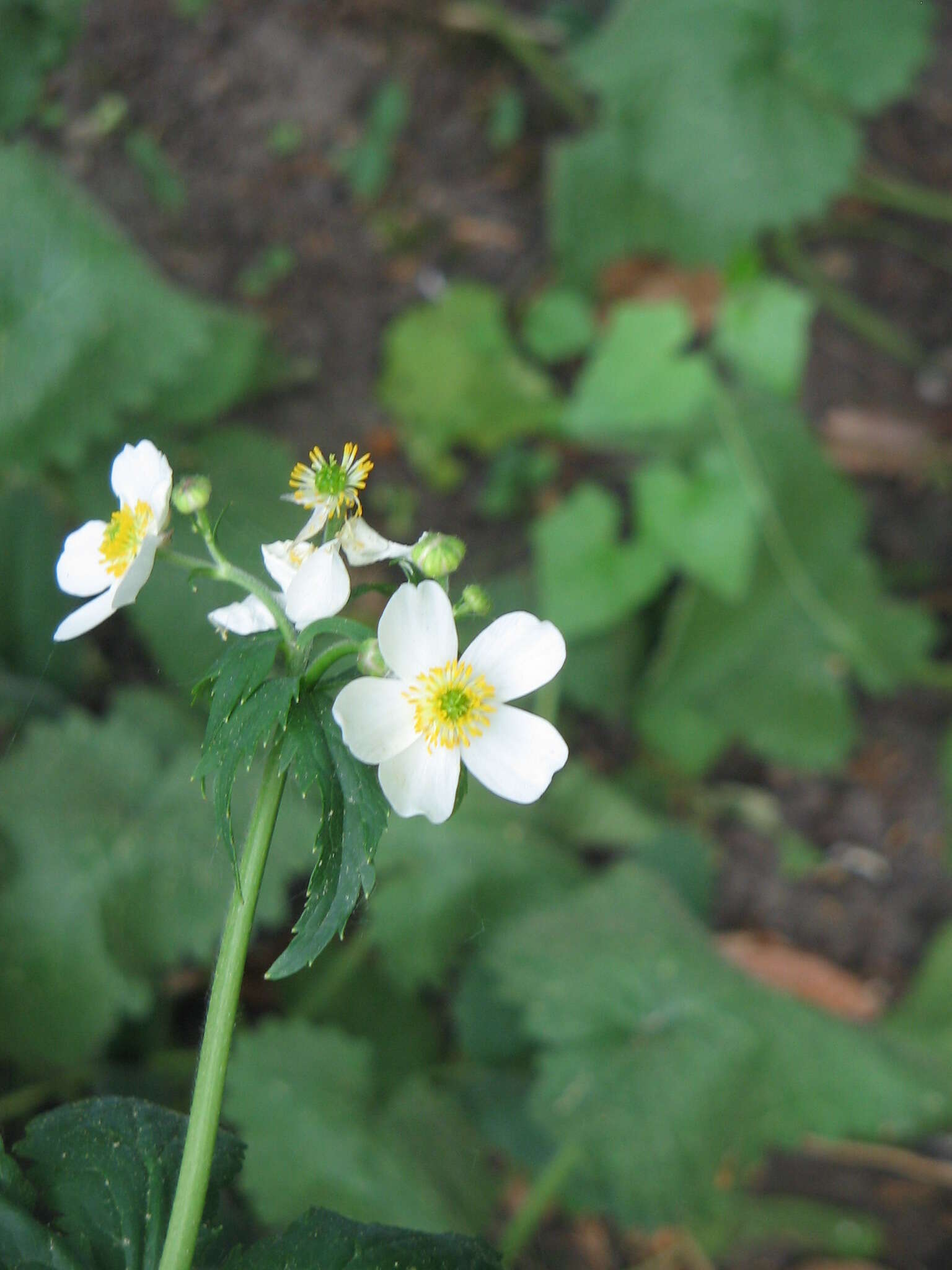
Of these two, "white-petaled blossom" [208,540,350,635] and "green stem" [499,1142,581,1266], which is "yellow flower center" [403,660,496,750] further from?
"green stem" [499,1142,581,1266]

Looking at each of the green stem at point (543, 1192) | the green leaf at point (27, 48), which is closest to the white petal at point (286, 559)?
the green stem at point (543, 1192)

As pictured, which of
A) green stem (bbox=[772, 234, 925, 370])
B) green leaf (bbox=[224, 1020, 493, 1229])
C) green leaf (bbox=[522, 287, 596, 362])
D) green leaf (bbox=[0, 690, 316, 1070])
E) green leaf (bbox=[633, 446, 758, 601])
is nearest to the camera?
green leaf (bbox=[224, 1020, 493, 1229])

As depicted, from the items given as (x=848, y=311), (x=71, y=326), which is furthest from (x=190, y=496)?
(x=848, y=311)

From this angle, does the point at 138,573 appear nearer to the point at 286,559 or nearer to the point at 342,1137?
the point at 286,559

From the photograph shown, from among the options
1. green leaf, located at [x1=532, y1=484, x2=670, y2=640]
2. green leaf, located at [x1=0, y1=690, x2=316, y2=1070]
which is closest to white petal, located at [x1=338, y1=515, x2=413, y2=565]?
green leaf, located at [x1=0, y1=690, x2=316, y2=1070]

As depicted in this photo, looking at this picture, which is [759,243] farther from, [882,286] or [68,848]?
[68,848]
